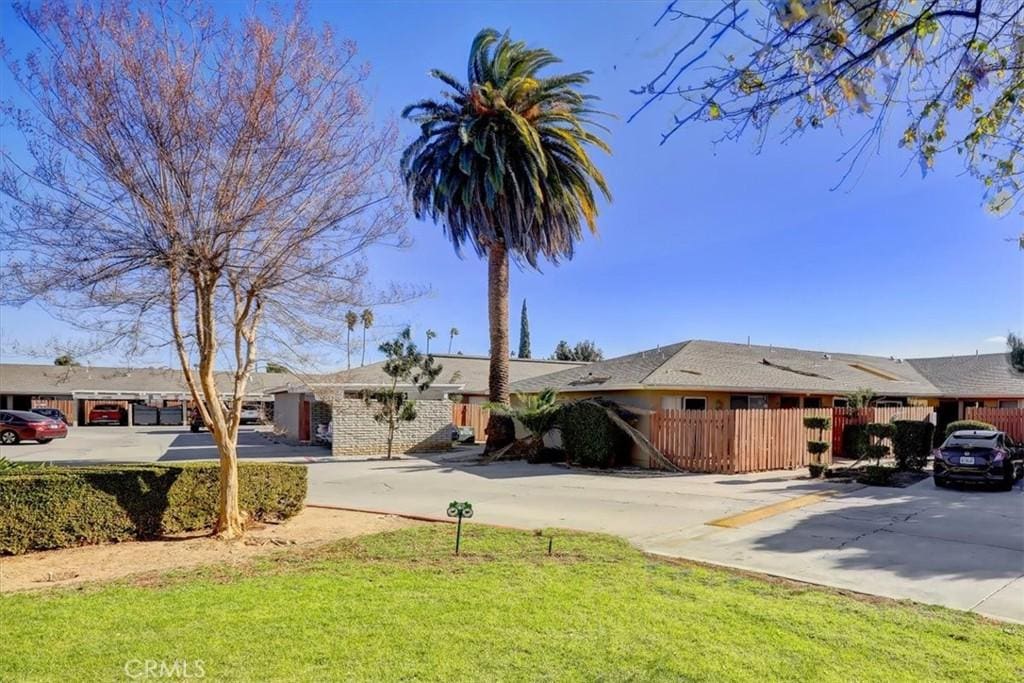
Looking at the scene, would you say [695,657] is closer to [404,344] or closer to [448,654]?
[448,654]

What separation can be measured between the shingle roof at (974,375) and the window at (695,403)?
40.8 ft

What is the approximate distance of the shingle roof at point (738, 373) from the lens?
20.2 m

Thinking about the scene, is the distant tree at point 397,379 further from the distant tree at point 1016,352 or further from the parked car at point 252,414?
the parked car at point 252,414

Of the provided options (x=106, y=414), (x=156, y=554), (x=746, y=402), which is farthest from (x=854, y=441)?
(x=106, y=414)

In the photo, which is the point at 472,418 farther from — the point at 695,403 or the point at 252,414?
the point at 252,414

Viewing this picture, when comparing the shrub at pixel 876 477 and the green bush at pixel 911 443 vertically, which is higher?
the green bush at pixel 911 443

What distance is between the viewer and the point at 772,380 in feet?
71.2

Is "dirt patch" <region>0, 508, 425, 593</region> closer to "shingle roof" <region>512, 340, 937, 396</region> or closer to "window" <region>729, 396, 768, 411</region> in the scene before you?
"shingle roof" <region>512, 340, 937, 396</region>

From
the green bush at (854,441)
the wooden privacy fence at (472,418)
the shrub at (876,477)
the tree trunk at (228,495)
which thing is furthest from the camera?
the wooden privacy fence at (472,418)

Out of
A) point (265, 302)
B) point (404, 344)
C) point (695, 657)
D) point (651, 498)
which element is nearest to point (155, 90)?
point (265, 302)

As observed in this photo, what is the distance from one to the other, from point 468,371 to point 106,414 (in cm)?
2705

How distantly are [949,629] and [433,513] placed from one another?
7858mm

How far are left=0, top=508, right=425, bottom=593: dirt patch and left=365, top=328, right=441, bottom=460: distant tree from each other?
39.7ft

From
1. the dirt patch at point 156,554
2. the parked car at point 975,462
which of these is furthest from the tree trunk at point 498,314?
the parked car at point 975,462
